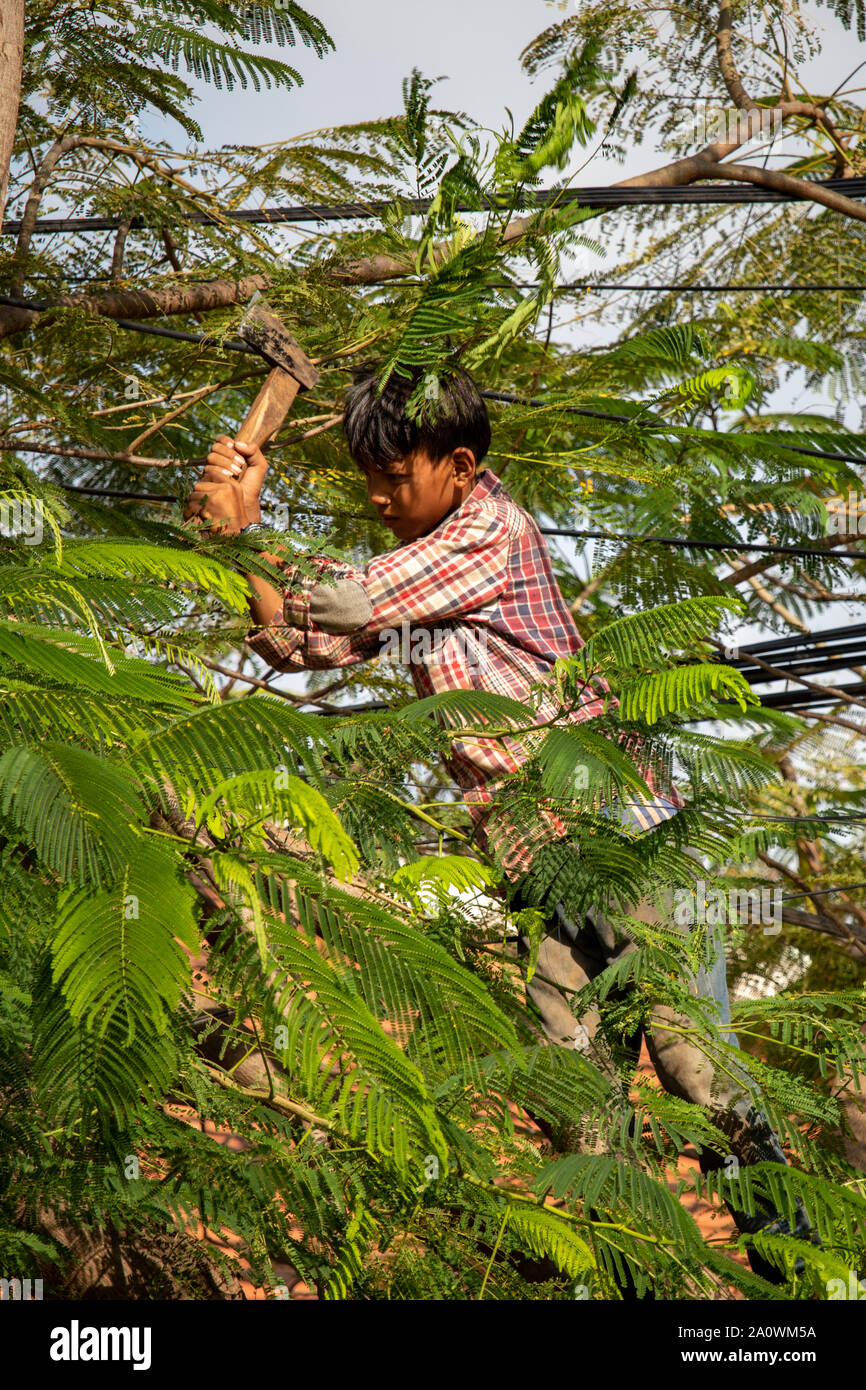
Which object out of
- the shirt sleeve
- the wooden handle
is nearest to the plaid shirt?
the shirt sleeve

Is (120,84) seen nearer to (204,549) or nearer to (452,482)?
(452,482)

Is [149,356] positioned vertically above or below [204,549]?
above

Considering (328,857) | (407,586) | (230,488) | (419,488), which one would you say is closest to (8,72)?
(230,488)

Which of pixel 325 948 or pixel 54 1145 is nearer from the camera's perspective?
pixel 325 948

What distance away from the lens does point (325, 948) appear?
155 cm

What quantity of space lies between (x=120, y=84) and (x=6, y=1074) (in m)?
3.06

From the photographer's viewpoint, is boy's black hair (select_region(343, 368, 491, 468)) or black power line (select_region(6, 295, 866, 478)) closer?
boy's black hair (select_region(343, 368, 491, 468))

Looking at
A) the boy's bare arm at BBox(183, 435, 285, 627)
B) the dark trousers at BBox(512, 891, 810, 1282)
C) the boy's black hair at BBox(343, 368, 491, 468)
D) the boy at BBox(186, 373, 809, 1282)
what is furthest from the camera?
the boy's black hair at BBox(343, 368, 491, 468)

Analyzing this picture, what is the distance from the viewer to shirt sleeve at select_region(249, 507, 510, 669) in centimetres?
274

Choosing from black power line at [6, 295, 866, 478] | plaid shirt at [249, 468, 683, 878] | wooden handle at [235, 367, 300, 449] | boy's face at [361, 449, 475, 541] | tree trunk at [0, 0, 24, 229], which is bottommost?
plaid shirt at [249, 468, 683, 878]

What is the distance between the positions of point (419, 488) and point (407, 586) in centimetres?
37

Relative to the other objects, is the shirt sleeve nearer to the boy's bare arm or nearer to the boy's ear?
the boy's bare arm

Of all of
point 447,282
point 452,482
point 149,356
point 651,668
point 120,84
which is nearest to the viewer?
point 447,282
